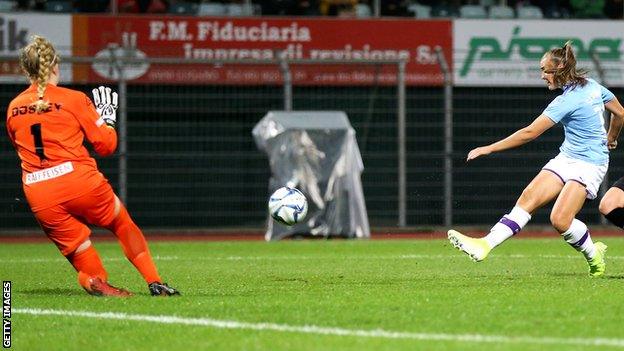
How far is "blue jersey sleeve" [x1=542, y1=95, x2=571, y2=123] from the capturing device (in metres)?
11.0

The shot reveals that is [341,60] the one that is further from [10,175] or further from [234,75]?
[10,175]

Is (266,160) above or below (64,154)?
below

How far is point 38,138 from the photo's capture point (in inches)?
369

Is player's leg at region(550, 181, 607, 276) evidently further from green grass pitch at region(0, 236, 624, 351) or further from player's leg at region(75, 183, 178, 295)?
player's leg at region(75, 183, 178, 295)

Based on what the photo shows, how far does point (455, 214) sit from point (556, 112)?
35.5 ft

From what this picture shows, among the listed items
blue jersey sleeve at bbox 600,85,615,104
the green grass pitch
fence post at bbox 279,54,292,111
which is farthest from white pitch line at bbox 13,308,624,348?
fence post at bbox 279,54,292,111

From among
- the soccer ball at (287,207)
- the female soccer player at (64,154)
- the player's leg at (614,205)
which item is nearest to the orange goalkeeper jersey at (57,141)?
the female soccer player at (64,154)

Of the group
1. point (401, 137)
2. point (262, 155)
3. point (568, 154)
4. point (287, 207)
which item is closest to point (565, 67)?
point (568, 154)

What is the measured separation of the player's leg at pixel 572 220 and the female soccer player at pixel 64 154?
353 centimetres

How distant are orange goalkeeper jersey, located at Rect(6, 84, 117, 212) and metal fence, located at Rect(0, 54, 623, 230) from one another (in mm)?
10625

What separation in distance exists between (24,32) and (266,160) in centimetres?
419

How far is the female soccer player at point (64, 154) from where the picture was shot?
9.38m

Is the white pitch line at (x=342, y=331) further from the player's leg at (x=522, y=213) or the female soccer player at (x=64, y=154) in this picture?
the player's leg at (x=522, y=213)

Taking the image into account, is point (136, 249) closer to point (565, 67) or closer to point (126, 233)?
point (126, 233)
